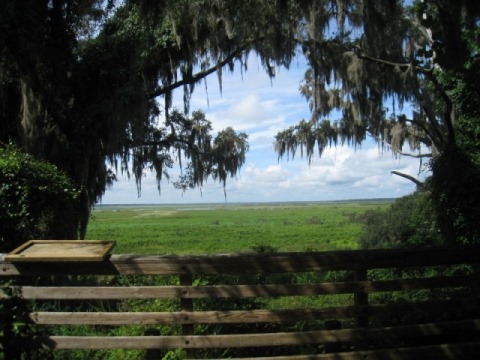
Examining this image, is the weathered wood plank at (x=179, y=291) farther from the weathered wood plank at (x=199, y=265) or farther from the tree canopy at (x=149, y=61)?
the tree canopy at (x=149, y=61)

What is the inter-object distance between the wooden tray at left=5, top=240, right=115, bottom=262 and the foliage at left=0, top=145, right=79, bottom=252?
2579 mm

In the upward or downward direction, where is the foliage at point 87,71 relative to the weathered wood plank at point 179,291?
upward

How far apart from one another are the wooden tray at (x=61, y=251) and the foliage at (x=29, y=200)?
258cm

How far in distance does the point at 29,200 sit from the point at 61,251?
3062 millimetres

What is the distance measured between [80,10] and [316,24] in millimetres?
6028

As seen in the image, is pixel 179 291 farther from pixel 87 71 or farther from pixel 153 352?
pixel 87 71

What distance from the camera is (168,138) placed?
728 inches

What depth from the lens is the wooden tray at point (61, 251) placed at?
11.8ft

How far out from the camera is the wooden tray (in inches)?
142

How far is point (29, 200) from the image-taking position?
21.1ft

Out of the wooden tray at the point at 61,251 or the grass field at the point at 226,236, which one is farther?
the grass field at the point at 226,236

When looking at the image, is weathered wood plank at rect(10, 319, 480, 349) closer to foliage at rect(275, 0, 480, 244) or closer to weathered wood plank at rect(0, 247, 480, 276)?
weathered wood plank at rect(0, 247, 480, 276)

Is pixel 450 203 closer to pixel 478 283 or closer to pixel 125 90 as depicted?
pixel 478 283

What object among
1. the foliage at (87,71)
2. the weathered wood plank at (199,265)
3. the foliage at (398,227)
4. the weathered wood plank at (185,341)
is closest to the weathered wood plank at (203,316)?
the weathered wood plank at (185,341)
